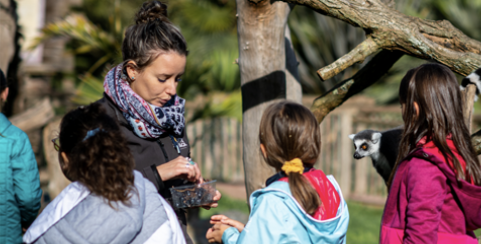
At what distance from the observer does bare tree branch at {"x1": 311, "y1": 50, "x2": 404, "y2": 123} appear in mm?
2516

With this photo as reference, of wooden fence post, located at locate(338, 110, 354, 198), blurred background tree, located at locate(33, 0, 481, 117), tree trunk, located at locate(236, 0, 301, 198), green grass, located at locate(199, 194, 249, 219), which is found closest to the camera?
tree trunk, located at locate(236, 0, 301, 198)

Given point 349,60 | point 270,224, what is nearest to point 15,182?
point 270,224

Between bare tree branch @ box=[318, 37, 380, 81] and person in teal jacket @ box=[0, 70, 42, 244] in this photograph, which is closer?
bare tree branch @ box=[318, 37, 380, 81]

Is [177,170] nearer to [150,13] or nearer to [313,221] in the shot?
[313,221]

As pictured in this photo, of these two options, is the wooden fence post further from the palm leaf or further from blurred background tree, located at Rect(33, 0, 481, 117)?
the palm leaf

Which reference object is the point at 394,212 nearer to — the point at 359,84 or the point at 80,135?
the point at 359,84

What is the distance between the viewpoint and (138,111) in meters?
1.81

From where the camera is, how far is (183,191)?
5.97 feet

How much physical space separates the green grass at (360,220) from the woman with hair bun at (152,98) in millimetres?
3249

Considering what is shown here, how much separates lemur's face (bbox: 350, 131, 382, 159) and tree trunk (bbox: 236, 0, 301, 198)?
1.68ft

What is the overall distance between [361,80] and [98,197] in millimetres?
1701

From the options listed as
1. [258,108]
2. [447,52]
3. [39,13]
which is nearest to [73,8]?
[39,13]

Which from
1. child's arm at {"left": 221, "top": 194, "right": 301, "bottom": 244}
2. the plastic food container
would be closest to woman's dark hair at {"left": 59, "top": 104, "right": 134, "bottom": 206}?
the plastic food container

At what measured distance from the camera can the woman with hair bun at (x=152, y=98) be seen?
5.94 feet
